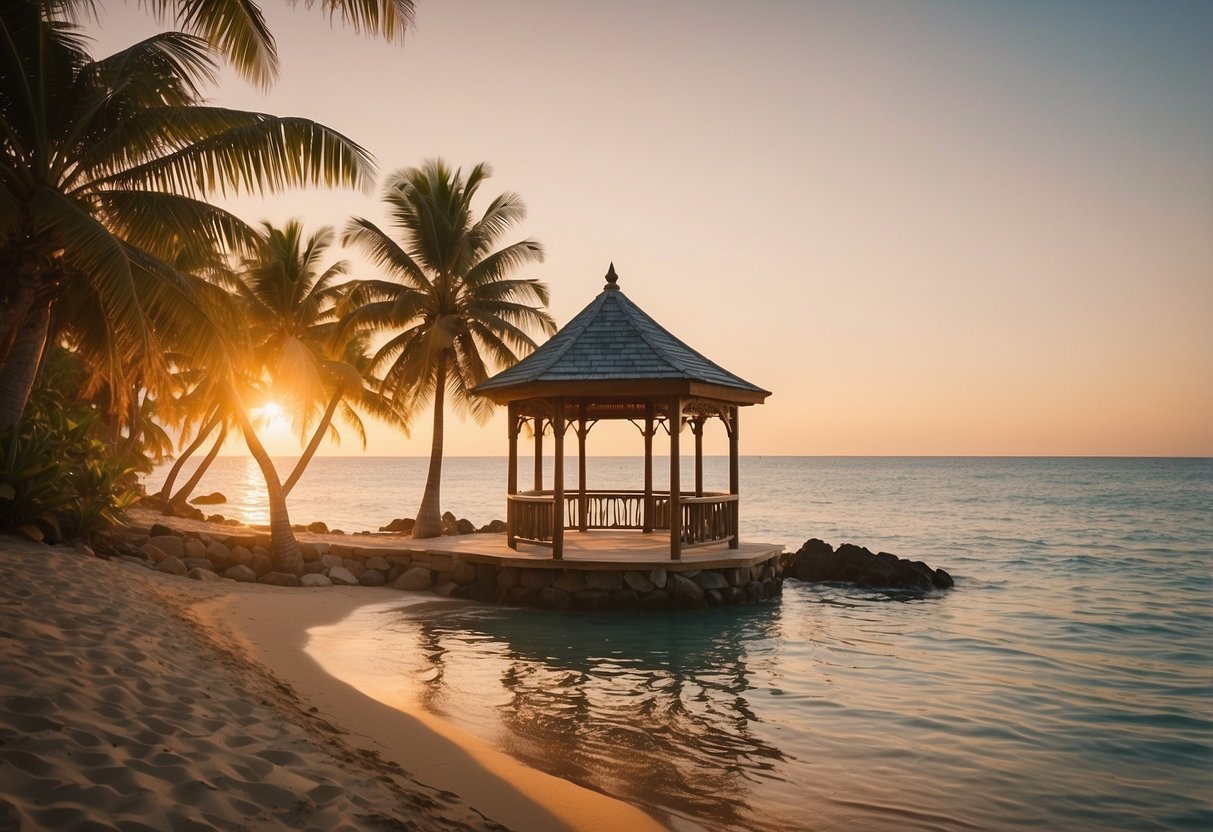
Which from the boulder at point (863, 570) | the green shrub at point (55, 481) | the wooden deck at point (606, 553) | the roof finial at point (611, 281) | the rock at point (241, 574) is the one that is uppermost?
the roof finial at point (611, 281)

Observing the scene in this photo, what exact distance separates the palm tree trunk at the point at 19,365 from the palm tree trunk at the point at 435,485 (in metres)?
9.58

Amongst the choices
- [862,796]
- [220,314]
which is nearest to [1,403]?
[220,314]

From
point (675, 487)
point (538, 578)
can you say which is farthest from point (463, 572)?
point (675, 487)

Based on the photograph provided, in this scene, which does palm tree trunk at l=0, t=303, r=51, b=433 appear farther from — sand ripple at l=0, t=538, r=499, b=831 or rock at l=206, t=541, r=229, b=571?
→ rock at l=206, t=541, r=229, b=571

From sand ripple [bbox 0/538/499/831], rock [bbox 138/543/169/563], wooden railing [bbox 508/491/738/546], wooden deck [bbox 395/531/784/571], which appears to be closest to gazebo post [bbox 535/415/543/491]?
wooden railing [bbox 508/491/738/546]

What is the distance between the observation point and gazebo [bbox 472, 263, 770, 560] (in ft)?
47.7

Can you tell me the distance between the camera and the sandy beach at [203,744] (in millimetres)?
4070

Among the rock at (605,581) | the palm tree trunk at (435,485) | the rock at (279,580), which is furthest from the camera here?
the palm tree trunk at (435,485)

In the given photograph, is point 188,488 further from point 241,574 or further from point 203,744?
point 203,744

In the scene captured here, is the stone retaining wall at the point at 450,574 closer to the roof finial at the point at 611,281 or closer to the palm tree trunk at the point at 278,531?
the palm tree trunk at the point at 278,531

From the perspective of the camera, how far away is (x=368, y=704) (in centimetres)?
760

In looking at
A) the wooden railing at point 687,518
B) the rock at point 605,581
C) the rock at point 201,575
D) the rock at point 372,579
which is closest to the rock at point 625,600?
the rock at point 605,581

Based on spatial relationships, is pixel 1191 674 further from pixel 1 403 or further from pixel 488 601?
pixel 1 403

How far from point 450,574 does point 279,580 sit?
320 cm
